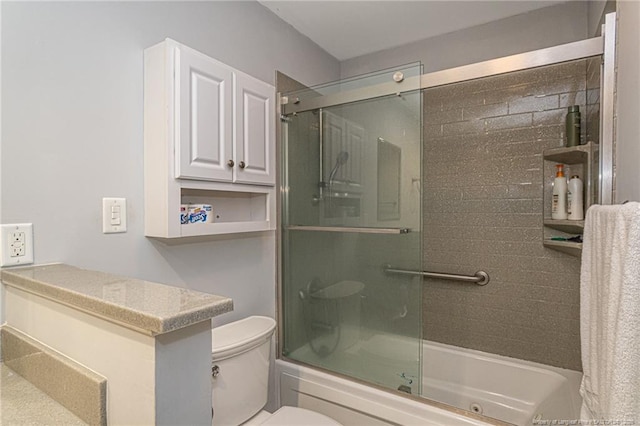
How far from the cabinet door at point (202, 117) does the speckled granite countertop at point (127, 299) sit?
55cm

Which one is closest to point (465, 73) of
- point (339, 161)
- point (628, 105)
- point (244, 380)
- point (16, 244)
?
point (628, 105)

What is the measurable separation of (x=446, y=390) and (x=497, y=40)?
2.19 meters

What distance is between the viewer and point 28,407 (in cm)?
78

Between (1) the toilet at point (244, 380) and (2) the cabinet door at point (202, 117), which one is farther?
(1) the toilet at point (244, 380)

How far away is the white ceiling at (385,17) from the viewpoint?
1.98m

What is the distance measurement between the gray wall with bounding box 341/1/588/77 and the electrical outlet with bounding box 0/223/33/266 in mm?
2349

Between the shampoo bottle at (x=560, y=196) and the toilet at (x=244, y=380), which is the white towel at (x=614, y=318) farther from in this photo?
the toilet at (x=244, y=380)

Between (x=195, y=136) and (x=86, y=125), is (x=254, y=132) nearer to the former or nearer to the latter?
(x=195, y=136)

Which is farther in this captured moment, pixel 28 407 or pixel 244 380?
pixel 244 380

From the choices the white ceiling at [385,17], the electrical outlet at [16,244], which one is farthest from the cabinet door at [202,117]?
the white ceiling at [385,17]

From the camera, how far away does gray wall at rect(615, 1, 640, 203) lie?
110 cm

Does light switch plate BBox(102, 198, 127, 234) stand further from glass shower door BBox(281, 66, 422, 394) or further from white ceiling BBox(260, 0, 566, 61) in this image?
white ceiling BBox(260, 0, 566, 61)

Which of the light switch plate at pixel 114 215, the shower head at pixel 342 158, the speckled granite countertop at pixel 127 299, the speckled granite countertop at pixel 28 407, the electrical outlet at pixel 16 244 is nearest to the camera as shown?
the speckled granite countertop at pixel 127 299

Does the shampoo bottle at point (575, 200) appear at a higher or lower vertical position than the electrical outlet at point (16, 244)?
higher
